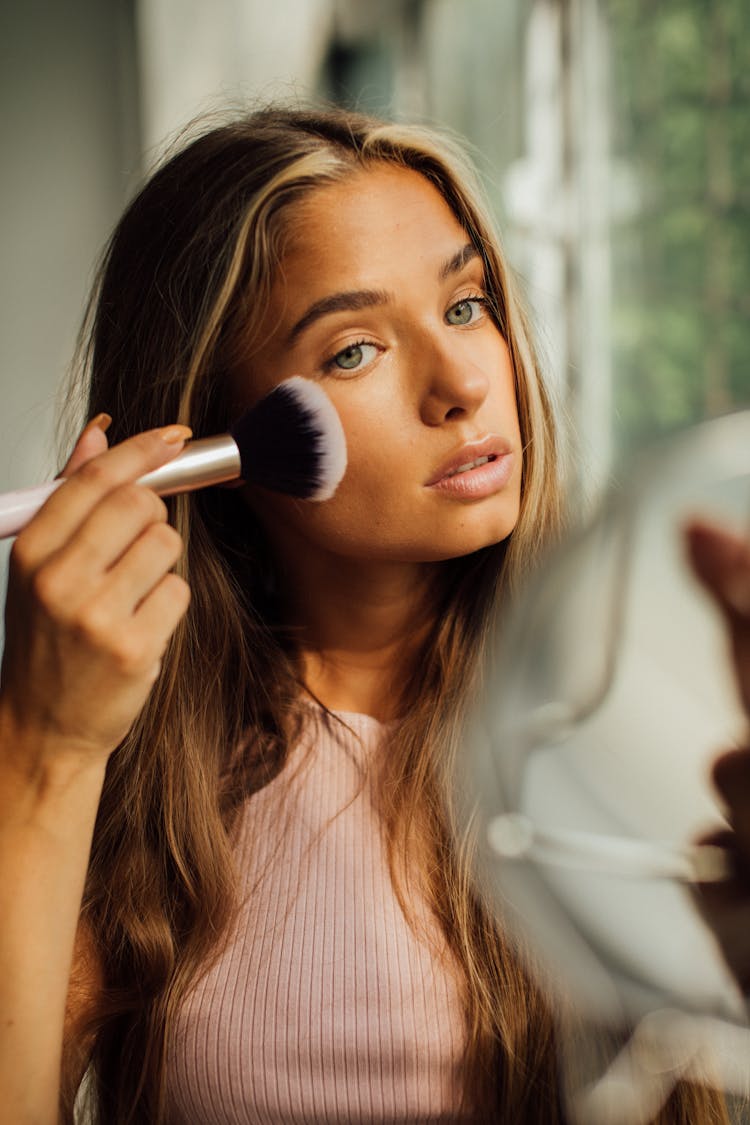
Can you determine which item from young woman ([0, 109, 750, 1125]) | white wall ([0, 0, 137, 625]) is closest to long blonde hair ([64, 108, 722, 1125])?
young woman ([0, 109, 750, 1125])

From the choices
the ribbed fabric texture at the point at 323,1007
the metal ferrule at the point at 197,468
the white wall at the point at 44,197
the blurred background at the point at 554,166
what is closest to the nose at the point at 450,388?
the metal ferrule at the point at 197,468

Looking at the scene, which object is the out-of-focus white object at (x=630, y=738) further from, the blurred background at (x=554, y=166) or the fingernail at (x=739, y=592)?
the blurred background at (x=554, y=166)

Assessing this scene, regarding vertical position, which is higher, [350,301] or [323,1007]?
[350,301]

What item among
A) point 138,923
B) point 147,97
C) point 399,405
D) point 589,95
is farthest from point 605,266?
point 138,923

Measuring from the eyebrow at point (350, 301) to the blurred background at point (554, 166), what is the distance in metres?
0.60

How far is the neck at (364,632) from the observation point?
0.71 m

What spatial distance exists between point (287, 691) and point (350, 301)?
0.83ft

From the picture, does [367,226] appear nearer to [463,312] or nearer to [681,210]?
[463,312]

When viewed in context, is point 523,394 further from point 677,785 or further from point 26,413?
point 26,413

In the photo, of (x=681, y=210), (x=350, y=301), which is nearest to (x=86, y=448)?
(x=350, y=301)

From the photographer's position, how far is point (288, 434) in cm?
56

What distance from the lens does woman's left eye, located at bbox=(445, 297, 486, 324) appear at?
25.7 inches

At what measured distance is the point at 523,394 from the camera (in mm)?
699

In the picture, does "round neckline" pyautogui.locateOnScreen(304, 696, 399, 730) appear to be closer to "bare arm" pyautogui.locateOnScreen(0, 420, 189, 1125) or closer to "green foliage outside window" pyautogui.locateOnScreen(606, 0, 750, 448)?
"bare arm" pyautogui.locateOnScreen(0, 420, 189, 1125)
